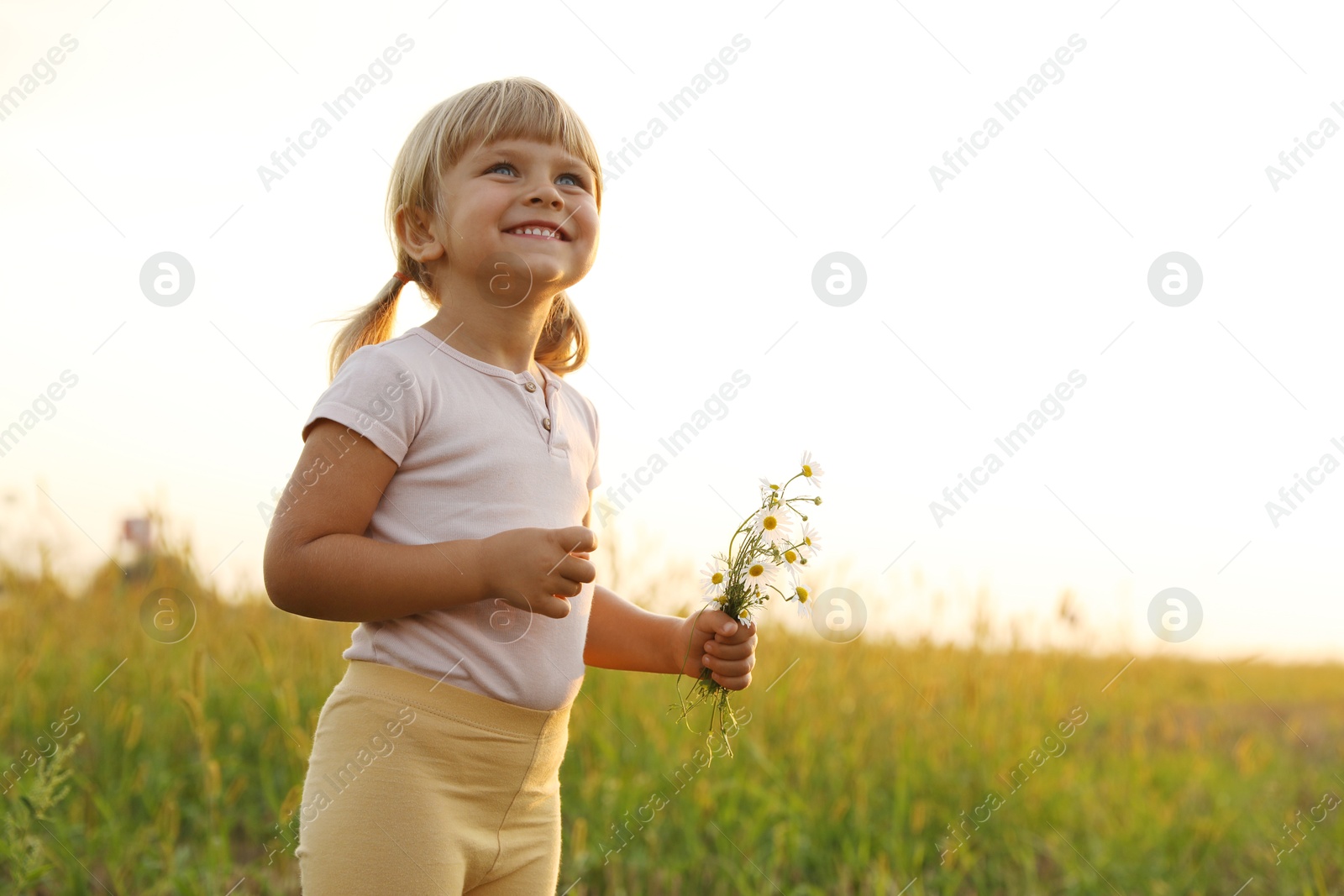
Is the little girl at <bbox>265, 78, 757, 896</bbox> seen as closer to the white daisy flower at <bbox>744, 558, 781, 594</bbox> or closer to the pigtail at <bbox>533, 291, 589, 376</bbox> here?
the white daisy flower at <bbox>744, 558, 781, 594</bbox>

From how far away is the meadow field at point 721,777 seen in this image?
3.35m

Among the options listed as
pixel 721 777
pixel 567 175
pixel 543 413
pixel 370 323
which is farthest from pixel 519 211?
pixel 721 777

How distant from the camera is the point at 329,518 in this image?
158 cm

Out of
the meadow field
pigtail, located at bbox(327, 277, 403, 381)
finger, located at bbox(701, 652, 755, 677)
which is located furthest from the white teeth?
the meadow field

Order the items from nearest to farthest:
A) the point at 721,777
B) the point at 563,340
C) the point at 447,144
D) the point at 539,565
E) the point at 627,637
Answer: the point at 539,565, the point at 447,144, the point at 627,637, the point at 563,340, the point at 721,777

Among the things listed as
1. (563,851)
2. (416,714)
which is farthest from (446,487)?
(563,851)

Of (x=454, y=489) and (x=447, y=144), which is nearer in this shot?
(x=454, y=489)

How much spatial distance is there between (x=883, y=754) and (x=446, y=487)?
9.34 feet

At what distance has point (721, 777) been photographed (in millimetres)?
3740

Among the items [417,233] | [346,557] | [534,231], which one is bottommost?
[346,557]

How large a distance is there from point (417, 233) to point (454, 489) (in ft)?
1.70

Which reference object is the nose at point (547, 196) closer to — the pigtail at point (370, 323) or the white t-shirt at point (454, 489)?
the white t-shirt at point (454, 489)

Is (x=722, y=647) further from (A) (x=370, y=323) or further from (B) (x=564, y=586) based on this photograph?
(A) (x=370, y=323)

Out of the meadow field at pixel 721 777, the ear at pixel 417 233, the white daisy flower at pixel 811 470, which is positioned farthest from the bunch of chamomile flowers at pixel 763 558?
the meadow field at pixel 721 777
